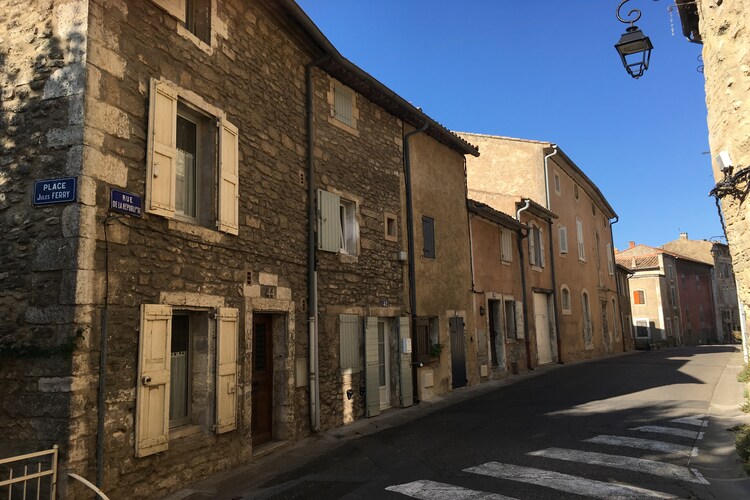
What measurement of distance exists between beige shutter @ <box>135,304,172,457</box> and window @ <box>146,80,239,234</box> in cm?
116

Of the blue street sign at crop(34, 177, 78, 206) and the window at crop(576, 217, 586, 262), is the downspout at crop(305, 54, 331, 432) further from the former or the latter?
the window at crop(576, 217, 586, 262)

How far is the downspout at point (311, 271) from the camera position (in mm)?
8109

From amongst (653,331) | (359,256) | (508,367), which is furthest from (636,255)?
(359,256)

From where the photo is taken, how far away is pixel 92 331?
4.79 m

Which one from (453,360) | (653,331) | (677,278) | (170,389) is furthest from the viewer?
(677,278)

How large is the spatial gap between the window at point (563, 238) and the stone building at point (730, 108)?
14514 mm

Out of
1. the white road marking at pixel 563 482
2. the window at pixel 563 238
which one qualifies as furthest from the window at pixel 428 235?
the window at pixel 563 238

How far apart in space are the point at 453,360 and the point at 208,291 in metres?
7.69

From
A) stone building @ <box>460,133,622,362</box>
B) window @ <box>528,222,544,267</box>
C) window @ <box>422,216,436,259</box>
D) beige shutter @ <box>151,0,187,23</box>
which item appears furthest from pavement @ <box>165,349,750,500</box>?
stone building @ <box>460,133,622,362</box>

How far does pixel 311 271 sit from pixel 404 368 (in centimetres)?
329

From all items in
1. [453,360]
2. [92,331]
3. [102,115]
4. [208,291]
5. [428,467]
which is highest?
[102,115]

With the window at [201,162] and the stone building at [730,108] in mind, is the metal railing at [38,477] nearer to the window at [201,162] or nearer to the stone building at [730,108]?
the window at [201,162]

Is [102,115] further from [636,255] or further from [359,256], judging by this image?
[636,255]

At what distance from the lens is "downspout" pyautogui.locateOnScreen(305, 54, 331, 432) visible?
8109 millimetres
